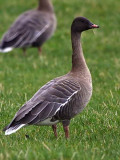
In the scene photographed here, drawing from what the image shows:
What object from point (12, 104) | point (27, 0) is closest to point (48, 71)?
point (12, 104)

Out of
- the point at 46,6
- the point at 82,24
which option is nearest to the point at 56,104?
the point at 82,24

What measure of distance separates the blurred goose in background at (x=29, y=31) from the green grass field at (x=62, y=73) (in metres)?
0.40

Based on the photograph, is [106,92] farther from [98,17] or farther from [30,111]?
[98,17]

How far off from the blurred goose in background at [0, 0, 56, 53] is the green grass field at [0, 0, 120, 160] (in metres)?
0.40

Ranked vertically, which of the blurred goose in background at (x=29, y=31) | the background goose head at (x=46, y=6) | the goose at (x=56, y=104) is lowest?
the blurred goose in background at (x=29, y=31)

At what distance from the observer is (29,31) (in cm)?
1466

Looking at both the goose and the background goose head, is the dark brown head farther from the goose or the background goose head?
the background goose head

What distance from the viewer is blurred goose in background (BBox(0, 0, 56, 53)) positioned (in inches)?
566

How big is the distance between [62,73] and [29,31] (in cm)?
357

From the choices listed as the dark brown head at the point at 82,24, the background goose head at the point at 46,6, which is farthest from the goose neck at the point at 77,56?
the background goose head at the point at 46,6

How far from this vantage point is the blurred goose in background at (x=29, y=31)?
47.1ft

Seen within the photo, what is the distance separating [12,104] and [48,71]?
381 centimetres

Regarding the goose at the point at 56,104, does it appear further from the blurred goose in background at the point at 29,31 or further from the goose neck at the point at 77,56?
the blurred goose in background at the point at 29,31

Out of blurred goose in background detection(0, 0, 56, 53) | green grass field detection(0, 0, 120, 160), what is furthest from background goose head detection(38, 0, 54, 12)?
green grass field detection(0, 0, 120, 160)
